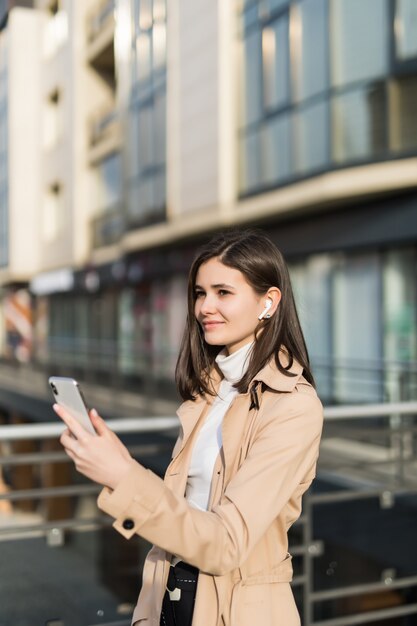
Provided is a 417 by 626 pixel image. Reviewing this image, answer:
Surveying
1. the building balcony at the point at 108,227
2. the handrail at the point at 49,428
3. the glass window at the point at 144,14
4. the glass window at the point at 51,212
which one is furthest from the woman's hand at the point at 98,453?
the glass window at the point at 51,212

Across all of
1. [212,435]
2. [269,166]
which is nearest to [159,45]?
[269,166]

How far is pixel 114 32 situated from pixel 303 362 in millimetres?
A: 22344

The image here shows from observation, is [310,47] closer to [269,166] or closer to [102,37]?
[269,166]

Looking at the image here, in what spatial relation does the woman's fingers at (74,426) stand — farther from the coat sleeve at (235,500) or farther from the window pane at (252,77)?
the window pane at (252,77)

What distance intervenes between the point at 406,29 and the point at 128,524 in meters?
10.8

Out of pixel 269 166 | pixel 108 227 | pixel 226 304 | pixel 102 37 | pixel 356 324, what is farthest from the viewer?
pixel 108 227

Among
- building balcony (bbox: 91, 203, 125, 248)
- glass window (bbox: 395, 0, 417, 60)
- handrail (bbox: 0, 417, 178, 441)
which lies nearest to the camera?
handrail (bbox: 0, 417, 178, 441)

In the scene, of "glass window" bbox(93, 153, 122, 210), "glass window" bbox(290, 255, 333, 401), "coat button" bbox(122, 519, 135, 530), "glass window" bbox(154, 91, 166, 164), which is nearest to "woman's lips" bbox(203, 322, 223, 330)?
"coat button" bbox(122, 519, 135, 530)

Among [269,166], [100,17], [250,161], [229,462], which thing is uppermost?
[100,17]

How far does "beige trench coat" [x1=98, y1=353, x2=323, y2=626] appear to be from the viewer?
59.9 inches

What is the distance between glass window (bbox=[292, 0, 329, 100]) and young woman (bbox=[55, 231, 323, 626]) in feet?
36.1

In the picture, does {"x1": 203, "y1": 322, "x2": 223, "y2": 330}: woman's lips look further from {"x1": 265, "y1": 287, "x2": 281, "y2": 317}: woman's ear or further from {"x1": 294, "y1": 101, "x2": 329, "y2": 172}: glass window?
{"x1": 294, "y1": 101, "x2": 329, "y2": 172}: glass window

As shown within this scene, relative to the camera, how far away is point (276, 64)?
45.5 ft

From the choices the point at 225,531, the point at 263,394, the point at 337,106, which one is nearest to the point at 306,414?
the point at 263,394
